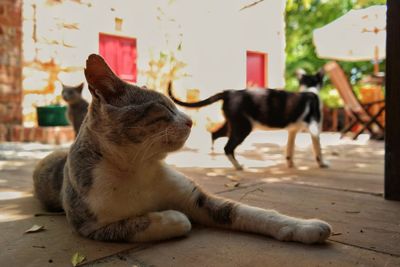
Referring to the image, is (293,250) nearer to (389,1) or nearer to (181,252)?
(181,252)

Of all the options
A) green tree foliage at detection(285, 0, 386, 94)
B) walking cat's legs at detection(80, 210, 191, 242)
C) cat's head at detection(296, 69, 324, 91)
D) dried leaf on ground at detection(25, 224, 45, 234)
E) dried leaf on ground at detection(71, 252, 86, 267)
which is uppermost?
green tree foliage at detection(285, 0, 386, 94)

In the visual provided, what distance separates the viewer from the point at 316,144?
13.5ft

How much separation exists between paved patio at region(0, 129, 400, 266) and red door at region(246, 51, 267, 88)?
6.75 meters

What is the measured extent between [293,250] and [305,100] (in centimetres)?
307

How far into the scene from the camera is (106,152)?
1.61 metres

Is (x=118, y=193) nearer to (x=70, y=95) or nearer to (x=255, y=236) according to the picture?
(x=255, y=236)

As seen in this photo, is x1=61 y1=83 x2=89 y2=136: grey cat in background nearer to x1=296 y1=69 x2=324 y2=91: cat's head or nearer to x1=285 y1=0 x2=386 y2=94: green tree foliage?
x1=296 y1=69 x2=324 y2=91: cat's head

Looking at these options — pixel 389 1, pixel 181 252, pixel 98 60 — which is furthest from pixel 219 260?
pixel 389 1

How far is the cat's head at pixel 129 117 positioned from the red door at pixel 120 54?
21.8ft

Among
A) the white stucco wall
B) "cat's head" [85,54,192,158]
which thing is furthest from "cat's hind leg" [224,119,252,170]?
the white stucco wall

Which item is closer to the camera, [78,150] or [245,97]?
[78,150]

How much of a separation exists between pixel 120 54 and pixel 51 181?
21.2 ft

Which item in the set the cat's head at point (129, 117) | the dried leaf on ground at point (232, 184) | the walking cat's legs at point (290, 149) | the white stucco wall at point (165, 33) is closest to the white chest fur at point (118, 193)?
the cat's head at point (129, 117)

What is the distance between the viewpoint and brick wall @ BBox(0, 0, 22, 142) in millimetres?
7301
